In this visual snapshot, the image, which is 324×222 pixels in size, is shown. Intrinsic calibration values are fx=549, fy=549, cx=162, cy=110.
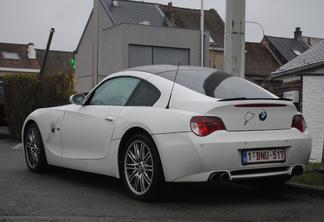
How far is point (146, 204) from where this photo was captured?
17.8 feet

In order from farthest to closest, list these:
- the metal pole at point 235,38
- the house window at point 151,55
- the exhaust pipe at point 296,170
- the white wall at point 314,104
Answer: the house window at point 151,55
the white wall at point 314,104
the metal pole at point 235,38
the exhaust pipe at point 296,170

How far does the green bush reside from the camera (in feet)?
46.5

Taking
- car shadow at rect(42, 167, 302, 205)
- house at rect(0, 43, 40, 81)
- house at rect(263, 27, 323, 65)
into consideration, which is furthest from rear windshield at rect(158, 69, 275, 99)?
house at rect(0, 43, 40, 81)

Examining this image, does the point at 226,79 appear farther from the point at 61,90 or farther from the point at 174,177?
the point at 61,90

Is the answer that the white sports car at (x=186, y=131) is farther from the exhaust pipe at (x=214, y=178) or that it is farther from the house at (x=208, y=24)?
the house at (x=208, y=24)

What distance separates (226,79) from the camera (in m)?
6.12

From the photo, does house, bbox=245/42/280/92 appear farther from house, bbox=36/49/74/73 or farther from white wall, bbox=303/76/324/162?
white wall, bbox=303/76/324/162

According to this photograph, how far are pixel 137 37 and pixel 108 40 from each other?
2.90 metres

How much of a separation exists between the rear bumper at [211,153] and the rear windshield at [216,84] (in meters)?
0.54

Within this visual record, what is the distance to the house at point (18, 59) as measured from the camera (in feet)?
209

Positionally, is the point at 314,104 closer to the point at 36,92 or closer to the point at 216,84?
the point at 36,92

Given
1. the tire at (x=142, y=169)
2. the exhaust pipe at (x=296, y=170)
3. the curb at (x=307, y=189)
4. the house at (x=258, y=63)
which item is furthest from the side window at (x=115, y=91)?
the house at (x=258, y=63)

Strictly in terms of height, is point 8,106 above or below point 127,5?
below

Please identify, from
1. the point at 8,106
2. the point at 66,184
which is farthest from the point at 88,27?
the point at 66,184
